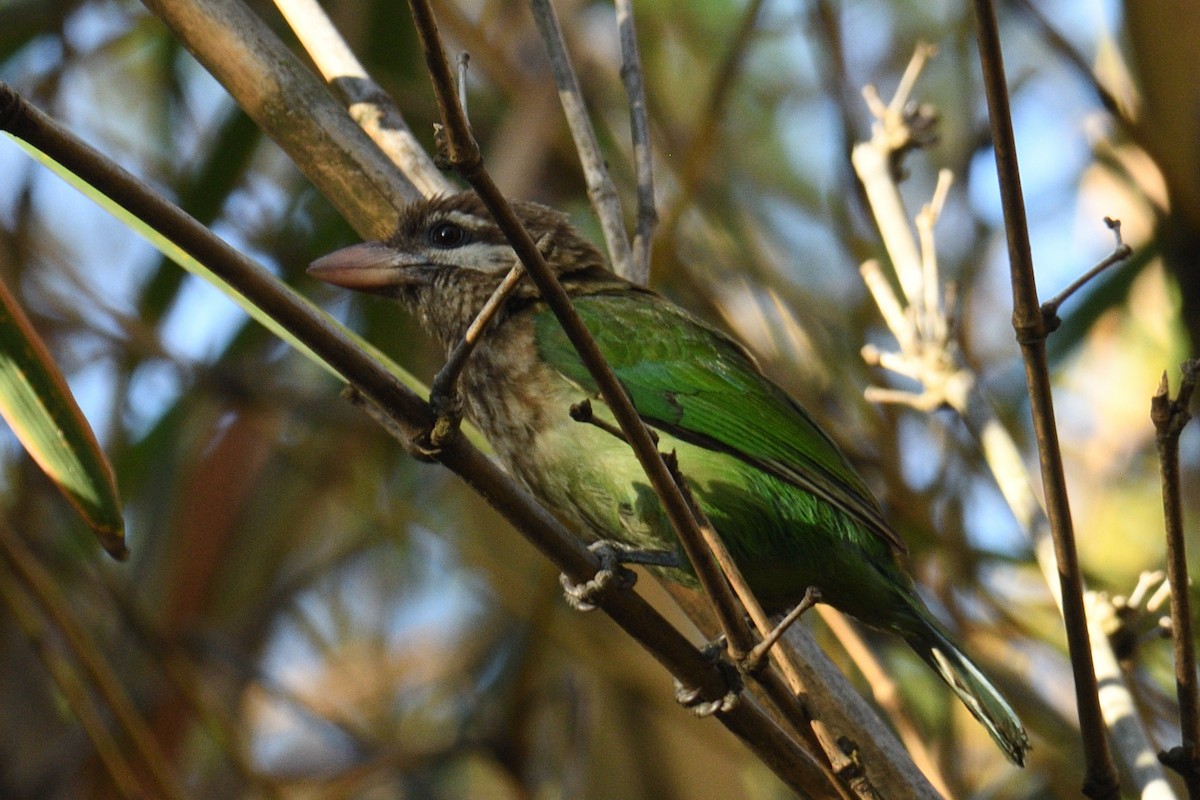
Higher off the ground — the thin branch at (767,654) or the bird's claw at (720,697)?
the thin branch at (767,654)

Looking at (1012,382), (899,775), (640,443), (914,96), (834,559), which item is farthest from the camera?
(914,96)

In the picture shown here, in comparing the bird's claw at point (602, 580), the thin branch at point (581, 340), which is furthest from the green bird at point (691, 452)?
the thin branch at point (581, 340)

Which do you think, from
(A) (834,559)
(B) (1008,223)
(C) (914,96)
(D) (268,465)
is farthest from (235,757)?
(C) (914,96)

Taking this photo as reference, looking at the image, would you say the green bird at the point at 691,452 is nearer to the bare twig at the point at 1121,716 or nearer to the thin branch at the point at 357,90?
the thin branch at the point at 357,90

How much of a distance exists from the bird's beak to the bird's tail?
5.89ft

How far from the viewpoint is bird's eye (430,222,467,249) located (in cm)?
382

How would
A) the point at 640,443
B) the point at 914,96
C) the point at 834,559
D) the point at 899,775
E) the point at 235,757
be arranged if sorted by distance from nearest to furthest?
the point at 640,443 < the point at 899,775 < the point at 834,559 < the point at 235,757 < the point at 914,96

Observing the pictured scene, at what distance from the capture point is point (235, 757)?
5.06 m

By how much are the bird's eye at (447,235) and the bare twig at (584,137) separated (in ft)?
1.63

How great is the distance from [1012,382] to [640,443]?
393 centimetres

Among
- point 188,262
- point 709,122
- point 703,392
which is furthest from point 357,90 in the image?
point 709,122

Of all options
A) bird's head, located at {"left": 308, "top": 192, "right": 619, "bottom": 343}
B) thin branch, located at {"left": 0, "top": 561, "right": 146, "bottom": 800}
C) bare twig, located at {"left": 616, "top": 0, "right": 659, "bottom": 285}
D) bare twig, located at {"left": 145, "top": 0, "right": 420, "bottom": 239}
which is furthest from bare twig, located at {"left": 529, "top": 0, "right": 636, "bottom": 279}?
thin branch, located at {"left": 0, "top": 561, "right": 146, "bottom": 800}

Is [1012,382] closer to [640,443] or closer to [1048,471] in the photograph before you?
[1048,471]

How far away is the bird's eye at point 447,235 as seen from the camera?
382cm
